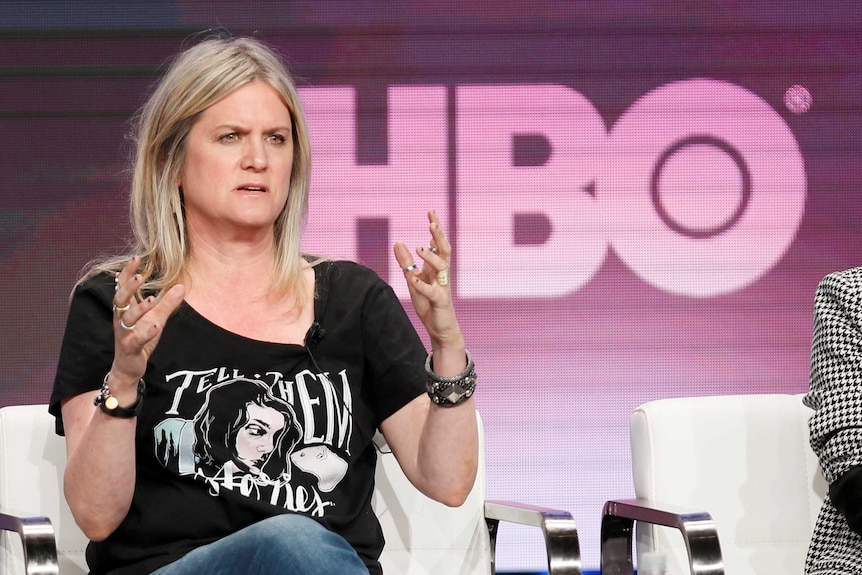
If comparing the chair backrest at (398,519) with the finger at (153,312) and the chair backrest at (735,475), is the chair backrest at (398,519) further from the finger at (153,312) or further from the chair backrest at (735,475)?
the finger at (153,312)

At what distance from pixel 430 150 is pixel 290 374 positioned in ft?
5.08

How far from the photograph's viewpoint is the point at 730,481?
2.56 metres

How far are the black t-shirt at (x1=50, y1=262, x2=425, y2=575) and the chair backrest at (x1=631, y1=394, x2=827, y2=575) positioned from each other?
0.59 meters

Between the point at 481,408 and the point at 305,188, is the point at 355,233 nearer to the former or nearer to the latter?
the point at 481,408

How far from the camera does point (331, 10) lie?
363cm

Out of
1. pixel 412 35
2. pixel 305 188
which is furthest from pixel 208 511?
pixel 412 35

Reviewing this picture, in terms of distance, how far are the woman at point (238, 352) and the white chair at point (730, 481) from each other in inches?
19.5

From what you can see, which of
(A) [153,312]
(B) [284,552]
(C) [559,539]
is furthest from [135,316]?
(C) [559,539]

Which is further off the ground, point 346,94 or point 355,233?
point 346,94

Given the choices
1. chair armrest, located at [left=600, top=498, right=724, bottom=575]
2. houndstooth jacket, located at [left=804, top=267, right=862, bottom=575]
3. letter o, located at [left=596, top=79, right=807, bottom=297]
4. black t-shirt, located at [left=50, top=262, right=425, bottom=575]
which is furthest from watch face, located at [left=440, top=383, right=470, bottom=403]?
letter o, located at [left=596, top=79, right=807, bottom=297]

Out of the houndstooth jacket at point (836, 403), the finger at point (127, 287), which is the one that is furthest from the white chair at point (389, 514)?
the finger at point (127, 287)

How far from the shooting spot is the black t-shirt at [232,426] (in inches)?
83.7

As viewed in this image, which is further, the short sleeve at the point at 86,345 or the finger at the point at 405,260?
the short sleeve at the point at 86,345

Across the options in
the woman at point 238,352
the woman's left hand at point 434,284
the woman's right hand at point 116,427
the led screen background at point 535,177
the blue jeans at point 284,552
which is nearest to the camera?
the blue jeans at point 284,552
